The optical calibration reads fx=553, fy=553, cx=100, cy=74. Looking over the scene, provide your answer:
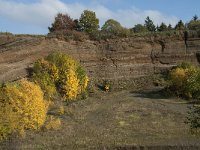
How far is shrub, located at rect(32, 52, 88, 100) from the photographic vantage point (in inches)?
2110

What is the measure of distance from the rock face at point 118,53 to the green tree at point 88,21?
6.55m

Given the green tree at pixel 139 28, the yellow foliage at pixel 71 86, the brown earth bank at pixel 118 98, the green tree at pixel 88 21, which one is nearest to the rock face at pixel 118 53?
the brown earth bank at pixel 118 98

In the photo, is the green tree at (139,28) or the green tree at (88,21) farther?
the green tree at (139,28)

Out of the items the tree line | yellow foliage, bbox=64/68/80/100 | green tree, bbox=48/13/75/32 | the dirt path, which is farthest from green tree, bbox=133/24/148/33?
yellow foliage, bbox=64/68/80/100

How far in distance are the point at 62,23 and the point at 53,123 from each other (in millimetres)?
33593

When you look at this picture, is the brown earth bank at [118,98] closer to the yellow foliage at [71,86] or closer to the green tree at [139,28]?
the yellow foliage at [71,86]

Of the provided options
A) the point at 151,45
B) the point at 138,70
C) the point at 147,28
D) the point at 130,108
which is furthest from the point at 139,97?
the point at 147,28

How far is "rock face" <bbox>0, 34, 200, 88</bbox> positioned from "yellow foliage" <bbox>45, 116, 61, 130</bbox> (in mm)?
13515

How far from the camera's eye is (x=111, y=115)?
47.4m

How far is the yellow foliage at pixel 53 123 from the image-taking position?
42.8 meters

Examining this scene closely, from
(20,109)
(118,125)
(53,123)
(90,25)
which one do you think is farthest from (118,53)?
(20,109)

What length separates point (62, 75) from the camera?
5478cm

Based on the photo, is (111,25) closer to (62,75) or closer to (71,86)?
(62,75)

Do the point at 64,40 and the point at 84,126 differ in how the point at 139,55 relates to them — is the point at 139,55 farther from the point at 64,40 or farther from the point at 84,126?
the point at 84,126
